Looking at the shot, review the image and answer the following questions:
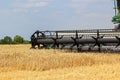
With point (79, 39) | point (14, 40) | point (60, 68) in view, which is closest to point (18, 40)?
point (14, 40)

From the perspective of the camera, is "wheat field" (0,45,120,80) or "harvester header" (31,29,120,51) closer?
"wheat field" (0,45,120,80)

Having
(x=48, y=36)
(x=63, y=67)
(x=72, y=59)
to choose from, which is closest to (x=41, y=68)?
(x=63, y=67)

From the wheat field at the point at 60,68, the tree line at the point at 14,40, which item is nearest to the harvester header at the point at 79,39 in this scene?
the wheat field at the point at 60,68

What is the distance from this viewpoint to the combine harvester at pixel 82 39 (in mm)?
17656

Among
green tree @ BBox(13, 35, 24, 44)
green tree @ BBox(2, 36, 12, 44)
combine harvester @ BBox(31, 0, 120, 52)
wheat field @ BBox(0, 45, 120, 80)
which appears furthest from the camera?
green tree @ BBox(13, 35, 24, 44)

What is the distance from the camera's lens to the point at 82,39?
1869 cm

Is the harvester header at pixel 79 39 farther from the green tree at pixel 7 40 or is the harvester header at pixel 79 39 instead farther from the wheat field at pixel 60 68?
the green tree at pixel 7 40

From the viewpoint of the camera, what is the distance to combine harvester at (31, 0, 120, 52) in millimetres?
17656

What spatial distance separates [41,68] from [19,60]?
1295 millimetres

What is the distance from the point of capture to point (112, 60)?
45.0 feet

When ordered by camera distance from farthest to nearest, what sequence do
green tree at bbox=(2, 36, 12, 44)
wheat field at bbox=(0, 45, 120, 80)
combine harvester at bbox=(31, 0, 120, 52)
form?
green tree at bbox=(2, 36, 12, 44) < combine harvester at bbox=(31, 0, 120, 52) < wheat field at bbox=(0, 45, 120, 80)

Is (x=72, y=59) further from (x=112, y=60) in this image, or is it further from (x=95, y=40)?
(x=95, y=40)

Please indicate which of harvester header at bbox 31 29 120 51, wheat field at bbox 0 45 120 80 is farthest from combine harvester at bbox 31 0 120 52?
wheat field at bbox 0 45 120 80

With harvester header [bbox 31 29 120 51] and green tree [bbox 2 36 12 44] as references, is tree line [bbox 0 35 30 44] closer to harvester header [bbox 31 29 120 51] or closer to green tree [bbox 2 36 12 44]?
green tree [bbox 2 36 12 44]
